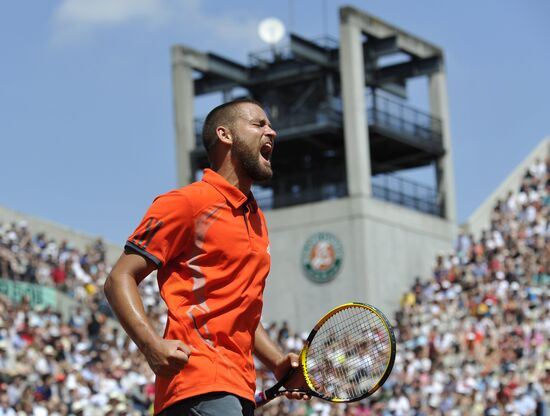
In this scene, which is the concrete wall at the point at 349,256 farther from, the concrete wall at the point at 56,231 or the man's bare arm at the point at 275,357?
the man's bare arm at the point at 275,357

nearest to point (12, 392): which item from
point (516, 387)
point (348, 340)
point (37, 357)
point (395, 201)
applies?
point (37, 357)

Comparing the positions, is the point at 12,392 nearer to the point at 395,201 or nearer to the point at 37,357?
the point at 37,357

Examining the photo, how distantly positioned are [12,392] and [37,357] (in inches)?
73.8

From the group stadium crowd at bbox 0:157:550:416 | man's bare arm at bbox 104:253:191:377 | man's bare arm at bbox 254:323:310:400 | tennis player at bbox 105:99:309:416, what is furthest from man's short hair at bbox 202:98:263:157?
stadium crowd at bbox 0:157:550:416

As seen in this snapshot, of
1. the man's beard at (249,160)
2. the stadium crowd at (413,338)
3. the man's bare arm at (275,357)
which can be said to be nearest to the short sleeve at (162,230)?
the man's beard at (249,160)

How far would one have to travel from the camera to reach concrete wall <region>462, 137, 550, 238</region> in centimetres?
2978

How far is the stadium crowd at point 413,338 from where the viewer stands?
60.1 feet

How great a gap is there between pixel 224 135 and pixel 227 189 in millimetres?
236

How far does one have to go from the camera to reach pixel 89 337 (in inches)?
862

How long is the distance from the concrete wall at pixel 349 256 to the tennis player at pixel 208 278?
22.7 m

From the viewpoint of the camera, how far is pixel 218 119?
17.6 ft

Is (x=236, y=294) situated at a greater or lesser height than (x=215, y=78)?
lesser

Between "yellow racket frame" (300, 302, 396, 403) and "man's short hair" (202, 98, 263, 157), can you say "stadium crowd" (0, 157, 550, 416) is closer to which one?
"yellow racket frame" (300, 302, 396, 403)

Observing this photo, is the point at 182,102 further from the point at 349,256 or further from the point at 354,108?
the point at 349,256
